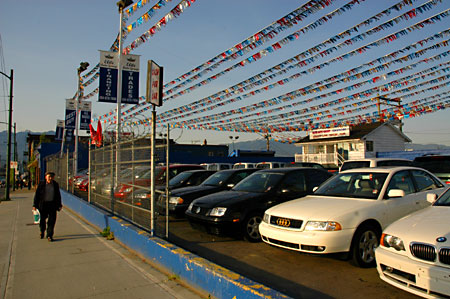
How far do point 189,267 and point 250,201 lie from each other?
2.56 metres

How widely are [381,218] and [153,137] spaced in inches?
147

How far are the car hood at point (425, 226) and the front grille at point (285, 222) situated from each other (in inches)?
53.7

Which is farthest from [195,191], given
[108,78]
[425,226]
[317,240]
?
[425,226]

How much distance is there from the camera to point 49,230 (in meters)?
7.82

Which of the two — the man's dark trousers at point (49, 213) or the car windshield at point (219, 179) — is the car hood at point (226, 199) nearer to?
the car windshield at point (219, 179)

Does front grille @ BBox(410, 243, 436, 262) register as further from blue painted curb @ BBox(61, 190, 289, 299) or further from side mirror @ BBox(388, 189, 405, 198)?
side mirror @ BBox(388, 189, 405, 198)

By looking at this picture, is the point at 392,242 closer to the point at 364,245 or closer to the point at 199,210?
the point at 364,245

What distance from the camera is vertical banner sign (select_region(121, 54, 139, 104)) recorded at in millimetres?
12336

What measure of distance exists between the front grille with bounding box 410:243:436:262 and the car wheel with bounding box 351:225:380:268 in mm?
1322

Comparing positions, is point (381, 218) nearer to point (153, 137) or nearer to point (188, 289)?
point (188, 289)

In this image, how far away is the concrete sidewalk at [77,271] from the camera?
4.67 metres

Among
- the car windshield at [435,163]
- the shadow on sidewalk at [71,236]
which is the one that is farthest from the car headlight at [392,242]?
the car windshield at [435,163]

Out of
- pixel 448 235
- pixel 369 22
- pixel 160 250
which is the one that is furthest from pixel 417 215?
pixel 369 22

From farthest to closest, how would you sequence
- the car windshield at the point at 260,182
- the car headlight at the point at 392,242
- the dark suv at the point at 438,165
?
the dark suv at the point at 438,165
the car windshield at the point at 260,182
the car headlight at the point at 392,242
